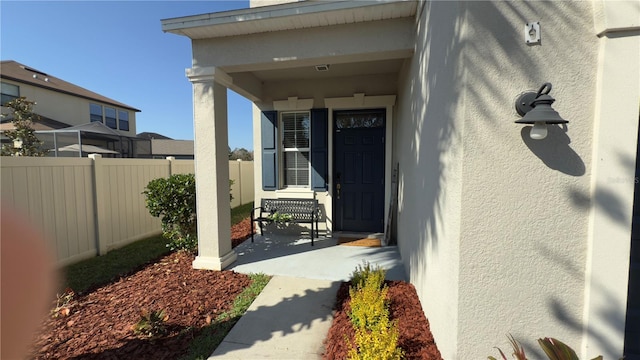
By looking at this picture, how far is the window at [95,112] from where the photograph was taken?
18.3 m

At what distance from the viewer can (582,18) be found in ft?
5.17

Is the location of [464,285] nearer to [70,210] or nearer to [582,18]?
[582,18]

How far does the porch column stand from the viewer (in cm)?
375

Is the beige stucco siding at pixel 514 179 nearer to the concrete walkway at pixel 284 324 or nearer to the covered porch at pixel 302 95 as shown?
the concrete walkway at pixel 284 324

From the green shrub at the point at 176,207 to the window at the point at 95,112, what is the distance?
63.2 feet

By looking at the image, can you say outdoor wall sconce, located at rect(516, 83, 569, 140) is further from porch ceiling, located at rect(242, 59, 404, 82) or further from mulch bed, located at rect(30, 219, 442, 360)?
porch ceiling, located at rect(242, 59, 404, 82)

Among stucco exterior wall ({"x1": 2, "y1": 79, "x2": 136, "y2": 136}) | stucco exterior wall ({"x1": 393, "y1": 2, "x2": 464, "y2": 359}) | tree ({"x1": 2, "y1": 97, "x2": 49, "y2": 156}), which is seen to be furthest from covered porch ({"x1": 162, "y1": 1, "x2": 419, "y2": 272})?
stucco exterior wall ({"x1": 2, "y1": 79, "x2": 136, "y2": 136})

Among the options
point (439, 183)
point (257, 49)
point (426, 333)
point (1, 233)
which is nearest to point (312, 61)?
point (257, 49)

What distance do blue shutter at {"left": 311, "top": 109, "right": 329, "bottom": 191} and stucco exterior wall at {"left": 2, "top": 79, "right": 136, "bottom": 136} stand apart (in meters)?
18.2

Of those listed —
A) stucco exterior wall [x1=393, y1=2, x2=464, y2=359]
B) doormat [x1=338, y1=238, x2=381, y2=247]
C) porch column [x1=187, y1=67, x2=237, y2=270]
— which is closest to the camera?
stucco exterior wall [x1=393, y1=2, x2=464, y2=359]

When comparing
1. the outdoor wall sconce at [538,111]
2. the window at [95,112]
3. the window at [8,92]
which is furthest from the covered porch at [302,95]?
the window at [95,112]

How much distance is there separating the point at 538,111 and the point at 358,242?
4007 millimetres

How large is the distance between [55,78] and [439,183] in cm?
2580

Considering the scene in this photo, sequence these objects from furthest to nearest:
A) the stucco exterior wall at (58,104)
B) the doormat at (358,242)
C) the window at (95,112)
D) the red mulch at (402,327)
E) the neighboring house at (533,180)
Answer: the window at (95,112) → the stucco exterior wall at (58,104) → the doormat at (358,242) → the red mulch at (402,327) → the neighboring house at (533,180)
